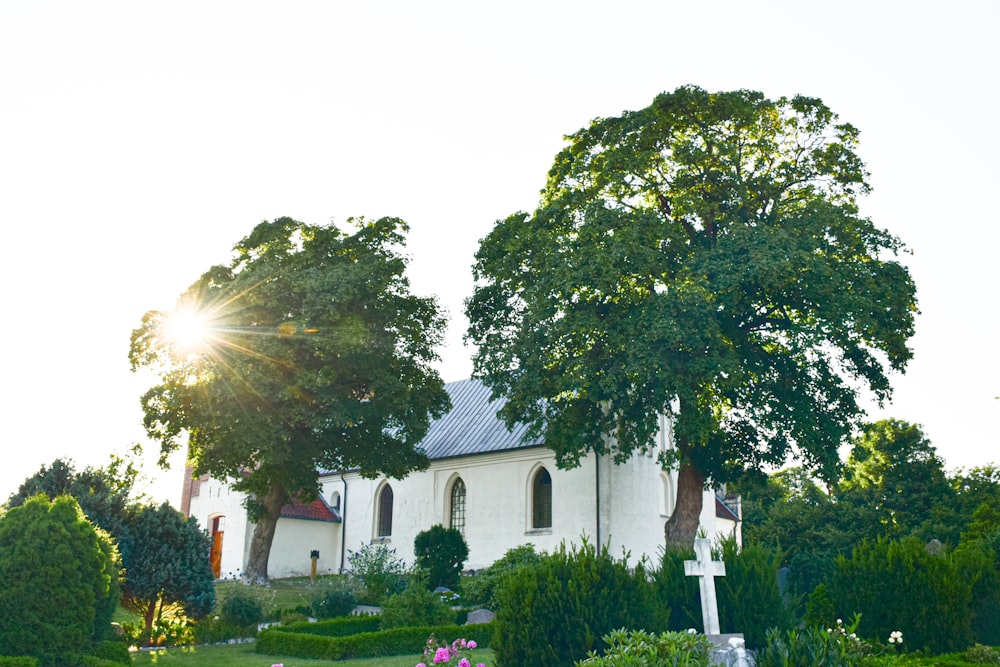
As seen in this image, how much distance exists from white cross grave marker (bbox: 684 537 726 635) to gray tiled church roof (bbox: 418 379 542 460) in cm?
2010

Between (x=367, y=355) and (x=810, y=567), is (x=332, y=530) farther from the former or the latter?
(x=810, y=567)

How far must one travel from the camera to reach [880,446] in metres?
40.6

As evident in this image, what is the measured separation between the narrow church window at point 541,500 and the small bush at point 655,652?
2249cm

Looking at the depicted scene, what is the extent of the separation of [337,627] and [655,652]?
974cm

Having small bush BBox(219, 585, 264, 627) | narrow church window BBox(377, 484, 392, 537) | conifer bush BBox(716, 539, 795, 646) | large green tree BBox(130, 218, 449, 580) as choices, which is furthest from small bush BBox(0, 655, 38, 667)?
narrow church window BBox(377, 484, 392, 537)

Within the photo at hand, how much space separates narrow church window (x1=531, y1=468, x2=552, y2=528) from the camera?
102 ft

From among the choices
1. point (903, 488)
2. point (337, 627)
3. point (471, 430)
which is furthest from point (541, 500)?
point (903, 488)

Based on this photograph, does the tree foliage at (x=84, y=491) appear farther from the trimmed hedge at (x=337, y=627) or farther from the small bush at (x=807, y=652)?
the small bush at (x=807, y=652)

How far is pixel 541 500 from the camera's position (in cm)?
3148

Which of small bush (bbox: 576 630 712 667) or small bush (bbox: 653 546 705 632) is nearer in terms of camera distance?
small bush (bbox: 576 630 712 667)

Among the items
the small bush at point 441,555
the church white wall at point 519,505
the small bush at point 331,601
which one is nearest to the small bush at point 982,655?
the small bush at point 331,601

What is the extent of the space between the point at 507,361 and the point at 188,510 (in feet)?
73.2

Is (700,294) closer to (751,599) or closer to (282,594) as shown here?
(751,599)

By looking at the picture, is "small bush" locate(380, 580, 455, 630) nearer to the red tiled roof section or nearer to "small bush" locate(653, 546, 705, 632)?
"small bush" locate(653, 546, 705, 632)
